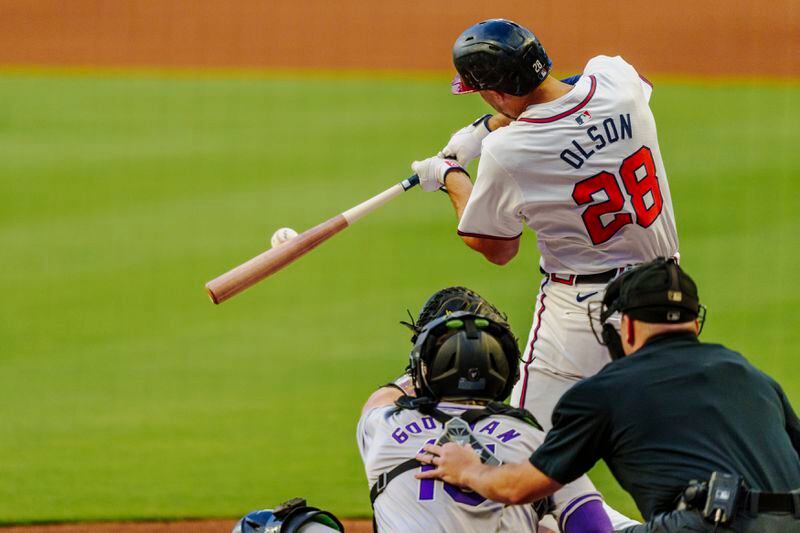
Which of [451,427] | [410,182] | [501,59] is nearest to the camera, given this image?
[451,427]

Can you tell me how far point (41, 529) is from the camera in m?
6.05

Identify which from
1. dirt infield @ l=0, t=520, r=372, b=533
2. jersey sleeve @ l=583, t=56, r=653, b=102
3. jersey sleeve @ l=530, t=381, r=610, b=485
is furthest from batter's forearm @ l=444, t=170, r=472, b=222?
dirt infield @ l=0, t=520, r=372, b=533

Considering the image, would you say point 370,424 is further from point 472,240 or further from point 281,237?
point 281,237

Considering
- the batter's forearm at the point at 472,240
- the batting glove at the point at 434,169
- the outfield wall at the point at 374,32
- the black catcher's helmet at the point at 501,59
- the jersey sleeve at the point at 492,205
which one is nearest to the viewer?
the black catcher's helmet at the point at 501,59

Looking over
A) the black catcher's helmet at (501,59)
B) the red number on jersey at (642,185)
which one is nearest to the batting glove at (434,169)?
the black catcher's helmet at (501,59)

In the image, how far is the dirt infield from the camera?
601cm

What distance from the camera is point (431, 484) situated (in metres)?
3.42

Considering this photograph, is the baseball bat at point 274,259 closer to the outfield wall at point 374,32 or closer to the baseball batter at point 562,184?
the baseball batter at point 562,184

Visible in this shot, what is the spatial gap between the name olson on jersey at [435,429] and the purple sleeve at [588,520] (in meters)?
0.42

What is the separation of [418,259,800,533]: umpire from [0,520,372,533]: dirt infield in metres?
2.96

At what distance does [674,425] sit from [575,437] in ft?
0.87

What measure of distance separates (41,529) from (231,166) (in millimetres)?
8068

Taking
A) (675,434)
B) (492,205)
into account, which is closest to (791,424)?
(675,434)

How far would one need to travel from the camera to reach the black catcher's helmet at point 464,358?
349cm
